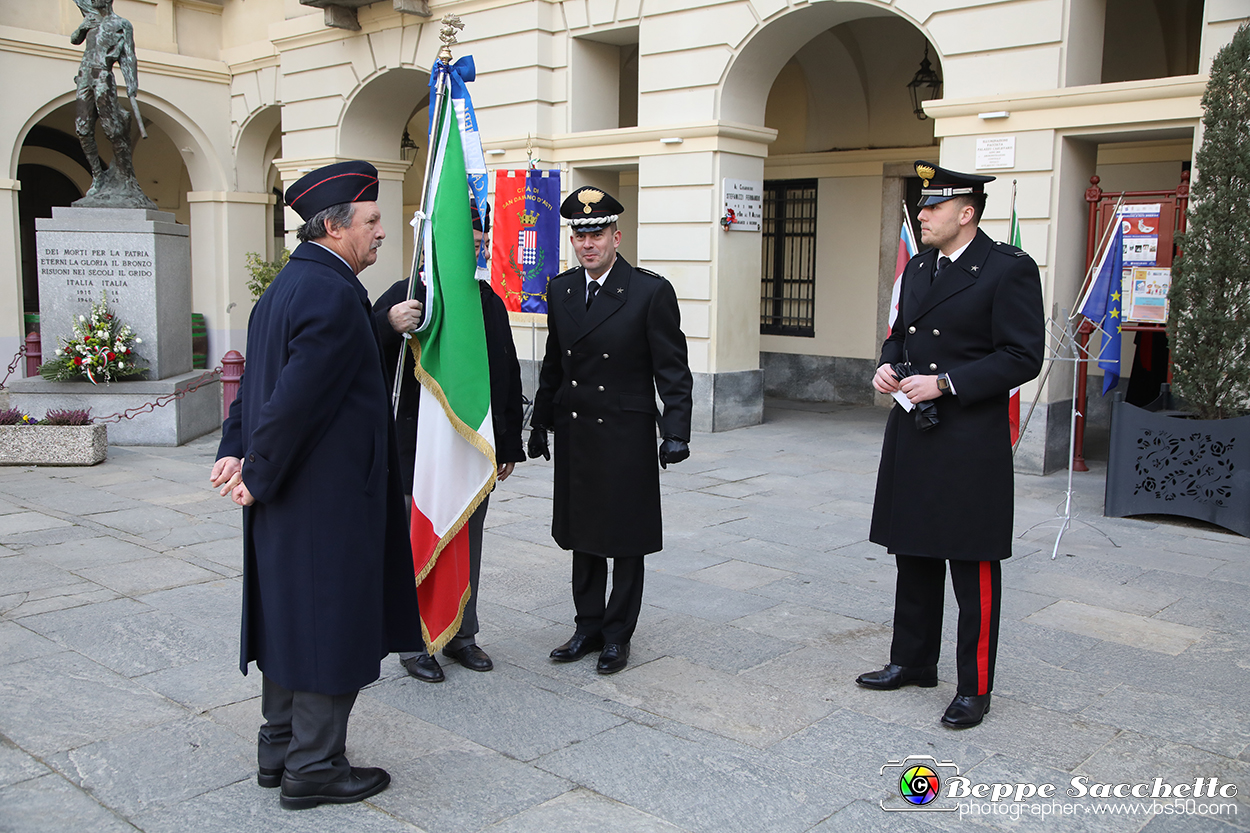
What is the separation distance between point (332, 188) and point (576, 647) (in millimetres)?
2087

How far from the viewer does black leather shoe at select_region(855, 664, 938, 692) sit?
3.91 meters

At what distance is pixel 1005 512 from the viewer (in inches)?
143

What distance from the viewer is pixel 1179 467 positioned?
6711mm

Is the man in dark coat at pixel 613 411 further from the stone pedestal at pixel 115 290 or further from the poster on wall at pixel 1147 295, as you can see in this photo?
the stone pedestal at pixel 115 290

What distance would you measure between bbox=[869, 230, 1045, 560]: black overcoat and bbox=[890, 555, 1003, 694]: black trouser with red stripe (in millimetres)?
122

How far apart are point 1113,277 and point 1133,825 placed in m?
5.15

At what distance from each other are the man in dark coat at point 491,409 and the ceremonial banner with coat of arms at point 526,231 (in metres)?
5.57

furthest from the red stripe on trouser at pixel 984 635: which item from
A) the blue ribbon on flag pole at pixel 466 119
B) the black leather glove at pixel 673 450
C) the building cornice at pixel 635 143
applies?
the building cornice at pixel 635 143

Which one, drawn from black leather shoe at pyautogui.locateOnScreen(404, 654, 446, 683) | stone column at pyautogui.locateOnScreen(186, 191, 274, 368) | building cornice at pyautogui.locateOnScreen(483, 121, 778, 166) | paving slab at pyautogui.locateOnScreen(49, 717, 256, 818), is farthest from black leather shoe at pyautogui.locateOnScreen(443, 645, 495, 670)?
stone column at pyautogui.locateOnScreen(186, 191, 274, 368)

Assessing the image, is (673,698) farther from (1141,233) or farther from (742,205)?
(742,205)

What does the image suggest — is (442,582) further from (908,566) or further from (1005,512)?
(1005,512)

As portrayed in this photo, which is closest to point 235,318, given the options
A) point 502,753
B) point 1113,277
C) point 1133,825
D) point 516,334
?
point 516,334

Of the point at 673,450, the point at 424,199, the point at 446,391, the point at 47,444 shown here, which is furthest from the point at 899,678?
the point at 47,444

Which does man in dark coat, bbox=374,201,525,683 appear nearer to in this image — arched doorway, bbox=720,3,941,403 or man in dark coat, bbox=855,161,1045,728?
man in dark coat, bbox=855,161,1045,728
